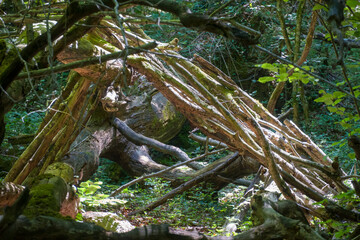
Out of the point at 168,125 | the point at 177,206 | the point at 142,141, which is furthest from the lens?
the point at 168,125

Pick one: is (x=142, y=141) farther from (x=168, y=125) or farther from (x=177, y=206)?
(x=177, y=206)

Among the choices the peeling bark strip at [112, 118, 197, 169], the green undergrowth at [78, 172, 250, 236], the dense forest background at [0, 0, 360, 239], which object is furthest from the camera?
the peeling bark strip at [112, 118, 197, 169]

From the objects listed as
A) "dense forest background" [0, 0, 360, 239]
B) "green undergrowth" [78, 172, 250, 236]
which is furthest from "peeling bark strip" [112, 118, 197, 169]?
"green undergrowth" [78, 172, 250, 236]

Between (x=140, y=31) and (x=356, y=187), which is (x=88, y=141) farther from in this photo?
(x=356, y=187)

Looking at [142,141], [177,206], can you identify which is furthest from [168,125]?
[177,206]

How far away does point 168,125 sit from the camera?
24.3 feet

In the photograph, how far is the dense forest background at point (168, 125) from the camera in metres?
1.85

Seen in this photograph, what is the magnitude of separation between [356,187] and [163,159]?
717 cm

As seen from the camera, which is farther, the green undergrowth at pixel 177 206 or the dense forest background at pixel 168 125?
the green undergrowth at pixel 177 206

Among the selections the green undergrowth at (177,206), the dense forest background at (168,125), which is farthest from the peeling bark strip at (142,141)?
the green undergrowth at (177,206)

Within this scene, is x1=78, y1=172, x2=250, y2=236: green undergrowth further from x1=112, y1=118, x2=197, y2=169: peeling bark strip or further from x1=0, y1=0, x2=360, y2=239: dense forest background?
x1=112, y1=118, x2=197, y2=169: peeling bark strip

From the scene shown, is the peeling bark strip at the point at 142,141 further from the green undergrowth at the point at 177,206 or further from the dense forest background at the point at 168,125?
the green undergrowth at the point at 177,206

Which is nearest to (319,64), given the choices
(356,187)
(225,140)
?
(225,140)

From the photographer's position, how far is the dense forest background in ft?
6.07
